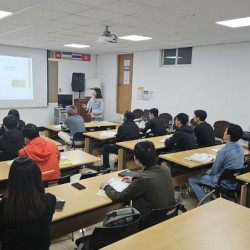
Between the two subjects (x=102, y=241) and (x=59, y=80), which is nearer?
(x=102, y=241)

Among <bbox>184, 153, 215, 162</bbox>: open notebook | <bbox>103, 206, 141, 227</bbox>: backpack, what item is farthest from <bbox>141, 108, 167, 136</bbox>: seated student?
<bbox>103, 206, 141, 227</bbox>: backpack

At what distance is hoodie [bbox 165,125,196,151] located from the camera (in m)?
4.34

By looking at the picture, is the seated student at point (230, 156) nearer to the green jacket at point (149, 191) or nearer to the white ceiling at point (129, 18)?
the green jacket at point (149, 191)

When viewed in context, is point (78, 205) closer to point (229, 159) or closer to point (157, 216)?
point (157, 216)

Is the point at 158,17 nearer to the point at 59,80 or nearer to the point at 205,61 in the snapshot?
the point at 205,61

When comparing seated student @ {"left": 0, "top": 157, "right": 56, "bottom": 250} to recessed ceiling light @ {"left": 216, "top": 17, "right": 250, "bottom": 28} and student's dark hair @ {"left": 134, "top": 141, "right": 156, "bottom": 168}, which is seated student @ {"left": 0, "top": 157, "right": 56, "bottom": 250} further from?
recessed ceiling light @ {"left": 216, "top": 17, "right": 250, "bottom": 28}

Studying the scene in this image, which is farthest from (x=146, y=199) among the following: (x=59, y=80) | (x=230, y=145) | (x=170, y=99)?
Answer: (x=59, y=80)

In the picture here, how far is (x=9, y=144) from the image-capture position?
11.4 ft

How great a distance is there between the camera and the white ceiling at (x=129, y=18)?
11.3ft

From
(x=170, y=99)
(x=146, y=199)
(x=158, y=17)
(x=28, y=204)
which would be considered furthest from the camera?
(x=170, y=99)

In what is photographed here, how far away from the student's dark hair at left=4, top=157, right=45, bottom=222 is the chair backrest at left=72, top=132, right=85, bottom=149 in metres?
3.81

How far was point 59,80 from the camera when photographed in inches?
374

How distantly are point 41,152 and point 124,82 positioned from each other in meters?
6.91

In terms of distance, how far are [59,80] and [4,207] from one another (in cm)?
831
